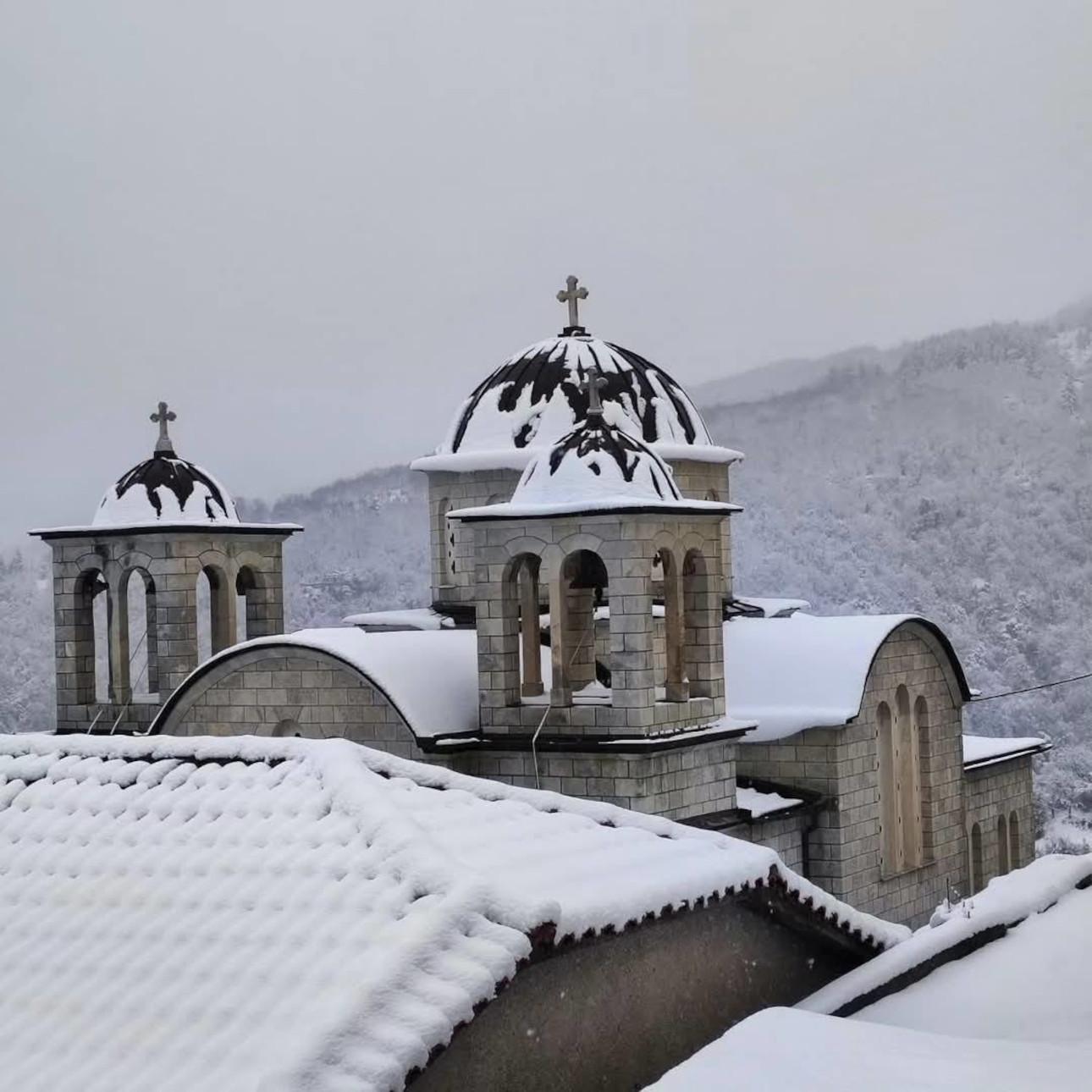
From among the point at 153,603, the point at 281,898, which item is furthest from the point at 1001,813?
the point at 281,898

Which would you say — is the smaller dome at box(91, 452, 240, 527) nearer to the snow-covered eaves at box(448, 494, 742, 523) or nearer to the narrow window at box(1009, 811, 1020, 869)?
the snow-covered eaves at box(448, 494, 742, 523)

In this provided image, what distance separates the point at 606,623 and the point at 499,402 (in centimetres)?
273

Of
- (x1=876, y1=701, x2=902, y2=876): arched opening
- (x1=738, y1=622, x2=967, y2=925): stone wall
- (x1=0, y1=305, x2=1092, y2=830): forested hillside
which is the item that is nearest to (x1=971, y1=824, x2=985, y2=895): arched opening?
(x1=738, y1=622, x2=967, y2=925): stone wall

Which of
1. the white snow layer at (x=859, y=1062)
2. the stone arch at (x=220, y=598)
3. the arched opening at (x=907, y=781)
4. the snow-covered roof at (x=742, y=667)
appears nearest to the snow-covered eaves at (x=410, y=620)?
the snow-covered roof at (x=742, y=667)

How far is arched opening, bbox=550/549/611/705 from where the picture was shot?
39.8 feet

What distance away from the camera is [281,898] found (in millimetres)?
6070

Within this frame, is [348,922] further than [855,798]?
No

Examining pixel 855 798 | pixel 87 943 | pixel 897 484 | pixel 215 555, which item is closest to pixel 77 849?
pixel 87 943

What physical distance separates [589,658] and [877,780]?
340 centimetres

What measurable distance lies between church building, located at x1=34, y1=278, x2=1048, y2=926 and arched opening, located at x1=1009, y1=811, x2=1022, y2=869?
0.09 ft

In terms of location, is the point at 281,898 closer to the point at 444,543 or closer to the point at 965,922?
the point at 965,922

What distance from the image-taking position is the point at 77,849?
7039mm

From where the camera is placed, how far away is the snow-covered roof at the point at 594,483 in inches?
470

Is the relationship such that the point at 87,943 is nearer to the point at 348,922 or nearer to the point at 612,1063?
the point at 348,922
